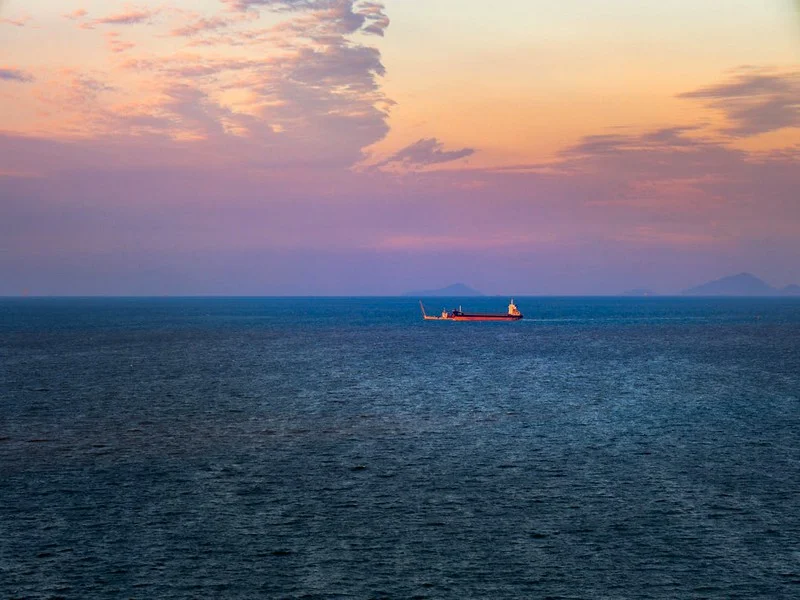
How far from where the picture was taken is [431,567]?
33.8 metres

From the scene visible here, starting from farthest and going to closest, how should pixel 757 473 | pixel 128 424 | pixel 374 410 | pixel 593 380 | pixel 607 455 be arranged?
pixel 593 380
pixel 374 410
pixel 128 424
pixel 607 455
pixel 757 473

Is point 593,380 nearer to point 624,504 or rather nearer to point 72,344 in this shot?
point 624,504

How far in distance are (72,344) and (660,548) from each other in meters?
156

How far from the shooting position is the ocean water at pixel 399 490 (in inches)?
1293

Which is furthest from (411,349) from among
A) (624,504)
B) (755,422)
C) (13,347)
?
(624,504)

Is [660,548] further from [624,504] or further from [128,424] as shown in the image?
[128,424]

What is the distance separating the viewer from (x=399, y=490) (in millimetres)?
45875

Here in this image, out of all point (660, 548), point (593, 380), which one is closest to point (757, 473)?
point (660, 548)

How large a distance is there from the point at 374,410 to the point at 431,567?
148 feet

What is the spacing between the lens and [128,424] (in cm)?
6981

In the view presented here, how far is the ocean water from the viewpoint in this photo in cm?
3284

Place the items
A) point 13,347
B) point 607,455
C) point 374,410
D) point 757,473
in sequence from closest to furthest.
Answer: point 757,473
point 607,455
point 374,410
point 13,347

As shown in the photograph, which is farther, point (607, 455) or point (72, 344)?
point (72, 344)

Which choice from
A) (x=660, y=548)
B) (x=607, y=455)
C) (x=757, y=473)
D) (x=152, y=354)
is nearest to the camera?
(x=660, y=548)
